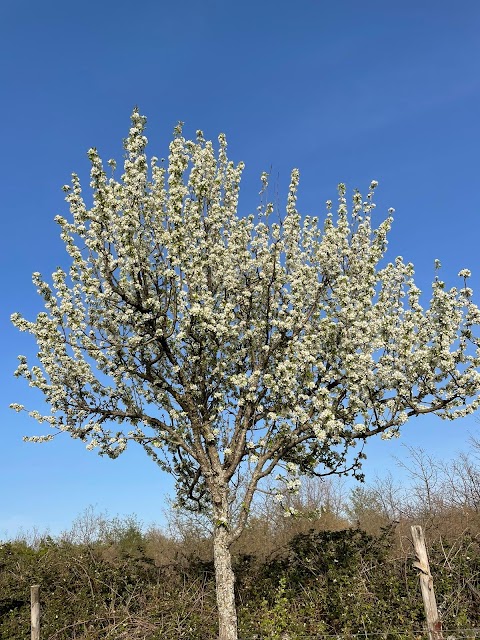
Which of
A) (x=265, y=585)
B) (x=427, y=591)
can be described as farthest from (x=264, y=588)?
(x=427, y=591)

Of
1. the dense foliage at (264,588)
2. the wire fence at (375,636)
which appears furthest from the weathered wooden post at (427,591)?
the dense foliage at (264,588)

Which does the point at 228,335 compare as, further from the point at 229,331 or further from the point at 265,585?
the point at 265,585

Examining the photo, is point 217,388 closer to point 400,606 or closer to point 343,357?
point 343,357

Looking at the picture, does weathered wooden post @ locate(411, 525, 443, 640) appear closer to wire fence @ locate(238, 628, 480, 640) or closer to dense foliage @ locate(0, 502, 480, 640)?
wire fence @ locate(238, 628, 480, 640)

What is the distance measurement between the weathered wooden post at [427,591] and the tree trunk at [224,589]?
182 inches

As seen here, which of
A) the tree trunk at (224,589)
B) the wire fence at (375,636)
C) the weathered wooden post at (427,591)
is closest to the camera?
the weathered wooden post at (427,591)

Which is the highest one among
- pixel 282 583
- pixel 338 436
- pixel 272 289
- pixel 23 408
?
pixel 272 289

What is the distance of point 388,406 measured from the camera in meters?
12.2

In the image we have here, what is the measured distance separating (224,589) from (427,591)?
4.85 m

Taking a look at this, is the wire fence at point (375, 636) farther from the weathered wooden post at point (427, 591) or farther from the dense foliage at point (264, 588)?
the weathered wooden post at point (427, 591)

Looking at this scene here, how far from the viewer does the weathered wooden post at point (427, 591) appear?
8117 millimetres

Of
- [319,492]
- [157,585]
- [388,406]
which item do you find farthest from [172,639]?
[319,492]

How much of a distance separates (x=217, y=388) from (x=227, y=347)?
98cm

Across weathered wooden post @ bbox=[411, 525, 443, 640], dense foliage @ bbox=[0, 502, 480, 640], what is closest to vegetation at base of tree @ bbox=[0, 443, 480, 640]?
dense foliage @ bbox=[0, 502, 480, 640]
